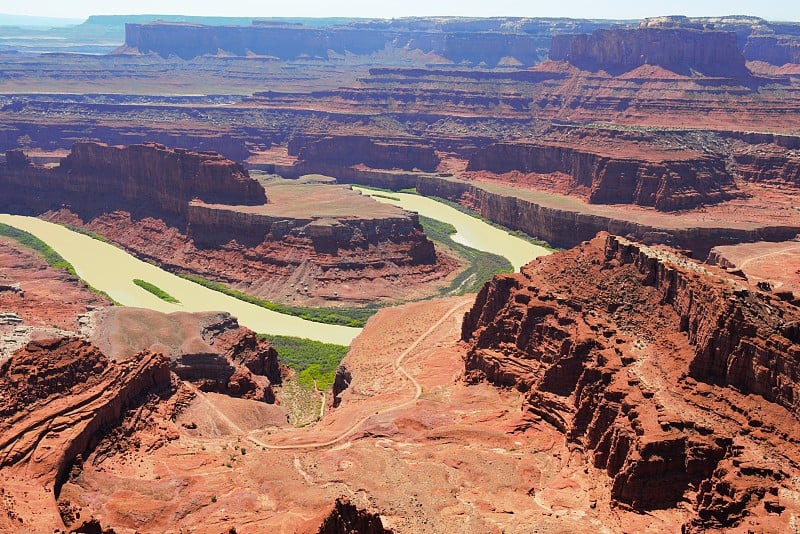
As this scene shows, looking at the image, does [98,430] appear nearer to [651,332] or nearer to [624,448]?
[624,448]

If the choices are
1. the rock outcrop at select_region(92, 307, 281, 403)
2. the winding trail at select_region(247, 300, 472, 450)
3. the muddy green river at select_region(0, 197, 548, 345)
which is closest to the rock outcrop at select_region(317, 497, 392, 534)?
the winding trail at select_region(247, 300, 472, 450)

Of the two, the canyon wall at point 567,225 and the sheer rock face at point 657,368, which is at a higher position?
the sheer rock face at point 657,368

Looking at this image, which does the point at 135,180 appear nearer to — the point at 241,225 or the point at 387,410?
the point at 241,225

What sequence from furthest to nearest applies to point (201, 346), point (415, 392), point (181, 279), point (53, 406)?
point (181, 279) → point (201, 346) → point (415, 392) → point (53, 406)

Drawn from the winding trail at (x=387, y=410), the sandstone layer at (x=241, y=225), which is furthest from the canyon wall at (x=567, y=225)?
the winding trail at (x=387, y=410)

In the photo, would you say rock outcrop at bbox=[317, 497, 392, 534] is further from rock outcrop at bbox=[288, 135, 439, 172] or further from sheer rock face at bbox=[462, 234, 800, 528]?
rock outcrop at bbox=[288, 135, 439, 172]

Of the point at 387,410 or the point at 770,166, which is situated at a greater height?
the point at 770,166

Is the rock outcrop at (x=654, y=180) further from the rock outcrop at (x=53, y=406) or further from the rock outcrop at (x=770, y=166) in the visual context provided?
the rock outcrop at (x=53, y=406)

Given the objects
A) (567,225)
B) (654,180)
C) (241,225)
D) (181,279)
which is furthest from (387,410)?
(654,180)

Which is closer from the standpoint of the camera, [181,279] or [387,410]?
[387,410]
